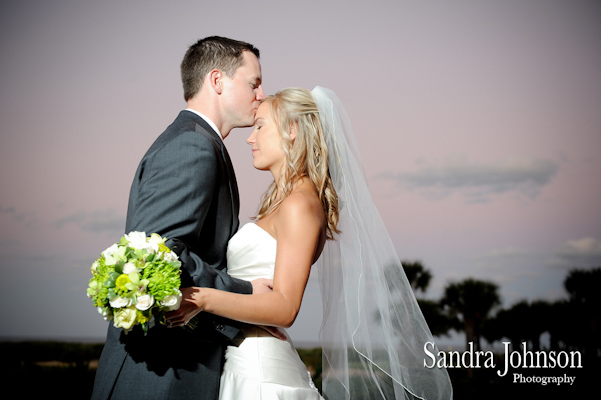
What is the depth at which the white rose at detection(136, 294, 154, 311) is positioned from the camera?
1.93m

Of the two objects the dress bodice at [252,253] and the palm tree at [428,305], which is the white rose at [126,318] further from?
the palm tree at [428,305]

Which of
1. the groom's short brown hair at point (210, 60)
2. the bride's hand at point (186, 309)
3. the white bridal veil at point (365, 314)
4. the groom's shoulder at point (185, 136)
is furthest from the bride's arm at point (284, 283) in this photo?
the groom's short brown hair at point (210, 60)

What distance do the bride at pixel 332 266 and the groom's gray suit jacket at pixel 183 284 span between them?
0.73ft

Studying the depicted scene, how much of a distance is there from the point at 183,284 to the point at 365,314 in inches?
43.4

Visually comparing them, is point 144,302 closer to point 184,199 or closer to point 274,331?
point 184,199

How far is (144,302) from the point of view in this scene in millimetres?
1937

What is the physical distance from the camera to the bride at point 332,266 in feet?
8.70

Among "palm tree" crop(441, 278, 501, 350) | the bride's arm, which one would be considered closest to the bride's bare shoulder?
the bride's arm

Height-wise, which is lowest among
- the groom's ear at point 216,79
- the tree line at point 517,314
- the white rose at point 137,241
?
the tree line at point 517,314

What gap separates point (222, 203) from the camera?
2.70 m

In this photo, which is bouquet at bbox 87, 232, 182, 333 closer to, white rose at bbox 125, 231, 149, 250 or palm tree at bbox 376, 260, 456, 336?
white rose at bbox 125, 231, 149, 250

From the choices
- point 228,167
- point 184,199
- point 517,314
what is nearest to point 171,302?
point 184,199

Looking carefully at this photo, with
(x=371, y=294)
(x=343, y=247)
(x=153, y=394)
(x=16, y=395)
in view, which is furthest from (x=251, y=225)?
(x=16, y=395)

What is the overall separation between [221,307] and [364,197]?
1130 mm
